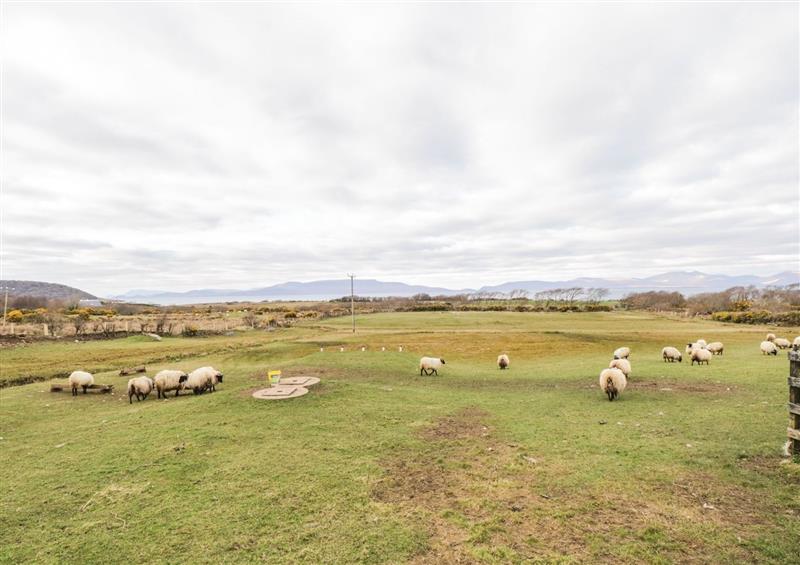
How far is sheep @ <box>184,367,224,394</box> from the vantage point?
18922 mm

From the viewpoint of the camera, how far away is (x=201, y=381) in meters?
19.1

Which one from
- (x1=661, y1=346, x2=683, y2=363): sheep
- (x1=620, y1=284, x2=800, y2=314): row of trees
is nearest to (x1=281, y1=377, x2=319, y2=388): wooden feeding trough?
(x1=661, y1=346, x2=683, y2=363): sheep

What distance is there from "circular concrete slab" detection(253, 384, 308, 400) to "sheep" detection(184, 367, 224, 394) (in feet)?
12.8

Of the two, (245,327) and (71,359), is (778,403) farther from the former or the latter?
→ (245,327)

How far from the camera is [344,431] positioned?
40.2ft

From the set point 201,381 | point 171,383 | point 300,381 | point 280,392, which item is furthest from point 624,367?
point 171,383

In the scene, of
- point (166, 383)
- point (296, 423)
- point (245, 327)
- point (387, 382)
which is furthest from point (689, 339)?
point (245, 327)

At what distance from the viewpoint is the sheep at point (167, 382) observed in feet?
61.4

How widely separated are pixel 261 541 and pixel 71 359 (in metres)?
36.3

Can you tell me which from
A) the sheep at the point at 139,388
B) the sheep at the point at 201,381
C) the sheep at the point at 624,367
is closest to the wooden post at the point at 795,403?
the sheep at the point at 624,367

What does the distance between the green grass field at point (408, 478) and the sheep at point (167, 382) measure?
1432mm

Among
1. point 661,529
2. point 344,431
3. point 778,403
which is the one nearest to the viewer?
point 661,529

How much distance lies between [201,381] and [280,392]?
5.28 meters

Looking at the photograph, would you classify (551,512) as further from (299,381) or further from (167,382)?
(167,382)
